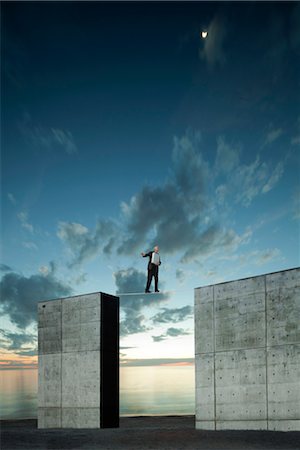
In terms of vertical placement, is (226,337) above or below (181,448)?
above

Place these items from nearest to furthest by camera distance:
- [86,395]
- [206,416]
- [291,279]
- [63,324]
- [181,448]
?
[181,448] → [291,279] → [206,416] → [86,395] → [63,324]

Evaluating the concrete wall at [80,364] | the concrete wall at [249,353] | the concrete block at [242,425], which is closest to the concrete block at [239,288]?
the concrete wall at [249,353]

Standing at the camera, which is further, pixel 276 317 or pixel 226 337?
pixel 226 337

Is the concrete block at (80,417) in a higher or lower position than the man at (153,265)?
lower

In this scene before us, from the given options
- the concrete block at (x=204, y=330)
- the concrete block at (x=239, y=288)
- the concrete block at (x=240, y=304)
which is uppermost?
the concrete block at (x=239, y=288)

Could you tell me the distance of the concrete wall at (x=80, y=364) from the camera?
15555mm

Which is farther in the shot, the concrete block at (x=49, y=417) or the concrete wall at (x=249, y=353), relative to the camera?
the concrete block at (x=49, y=417)

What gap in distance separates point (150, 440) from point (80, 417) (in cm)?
400

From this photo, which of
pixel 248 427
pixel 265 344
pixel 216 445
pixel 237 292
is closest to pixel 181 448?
pixel 216 445

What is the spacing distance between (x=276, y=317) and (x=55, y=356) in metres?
7.57

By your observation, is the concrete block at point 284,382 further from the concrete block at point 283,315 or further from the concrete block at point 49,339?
the concrete block at point 49,339

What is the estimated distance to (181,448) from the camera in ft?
36.0

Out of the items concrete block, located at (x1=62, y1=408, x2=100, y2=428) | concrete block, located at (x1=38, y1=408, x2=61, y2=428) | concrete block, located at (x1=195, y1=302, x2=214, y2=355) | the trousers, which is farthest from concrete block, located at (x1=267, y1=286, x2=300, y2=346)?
concrete block, located at (x1=38, y1=408, x2=61, y2=428)

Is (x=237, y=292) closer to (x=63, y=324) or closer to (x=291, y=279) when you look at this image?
(x=291, y=279)
